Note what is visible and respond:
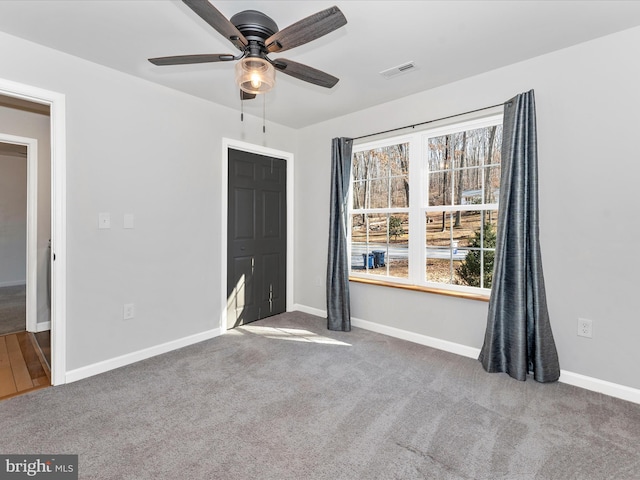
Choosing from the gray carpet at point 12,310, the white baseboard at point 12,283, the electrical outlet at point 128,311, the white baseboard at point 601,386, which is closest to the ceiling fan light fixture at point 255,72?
the electrical outlet at point 128,311

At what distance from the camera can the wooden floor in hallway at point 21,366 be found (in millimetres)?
2393

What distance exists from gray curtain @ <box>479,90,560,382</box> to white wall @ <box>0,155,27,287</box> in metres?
8.09

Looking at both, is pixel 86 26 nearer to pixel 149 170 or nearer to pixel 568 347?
pixel 149 170

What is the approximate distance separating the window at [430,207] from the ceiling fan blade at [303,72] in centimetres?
155

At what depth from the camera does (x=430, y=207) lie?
3270mm

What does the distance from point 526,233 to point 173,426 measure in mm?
2768

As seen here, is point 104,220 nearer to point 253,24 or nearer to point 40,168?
point 40,168

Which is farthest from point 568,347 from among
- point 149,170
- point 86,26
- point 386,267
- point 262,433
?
point 86,26

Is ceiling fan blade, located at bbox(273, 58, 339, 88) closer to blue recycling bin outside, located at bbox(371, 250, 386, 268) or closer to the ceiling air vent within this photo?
the ceiling air vent

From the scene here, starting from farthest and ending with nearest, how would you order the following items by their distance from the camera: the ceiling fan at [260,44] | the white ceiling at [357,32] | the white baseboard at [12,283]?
the white baseboard at [12,283] < the white ceiling at [357,32] < the ceiling fan at [260,44]

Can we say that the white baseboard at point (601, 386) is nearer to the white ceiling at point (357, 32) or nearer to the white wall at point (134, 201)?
the white ceiling at point (357, 32)

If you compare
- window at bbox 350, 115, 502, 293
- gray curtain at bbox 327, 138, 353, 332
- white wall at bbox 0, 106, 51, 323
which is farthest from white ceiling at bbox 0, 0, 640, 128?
white wall at bbox 0, 106, 51, 323

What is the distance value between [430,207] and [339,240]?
1043mm

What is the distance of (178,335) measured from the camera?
3182 millimetres
